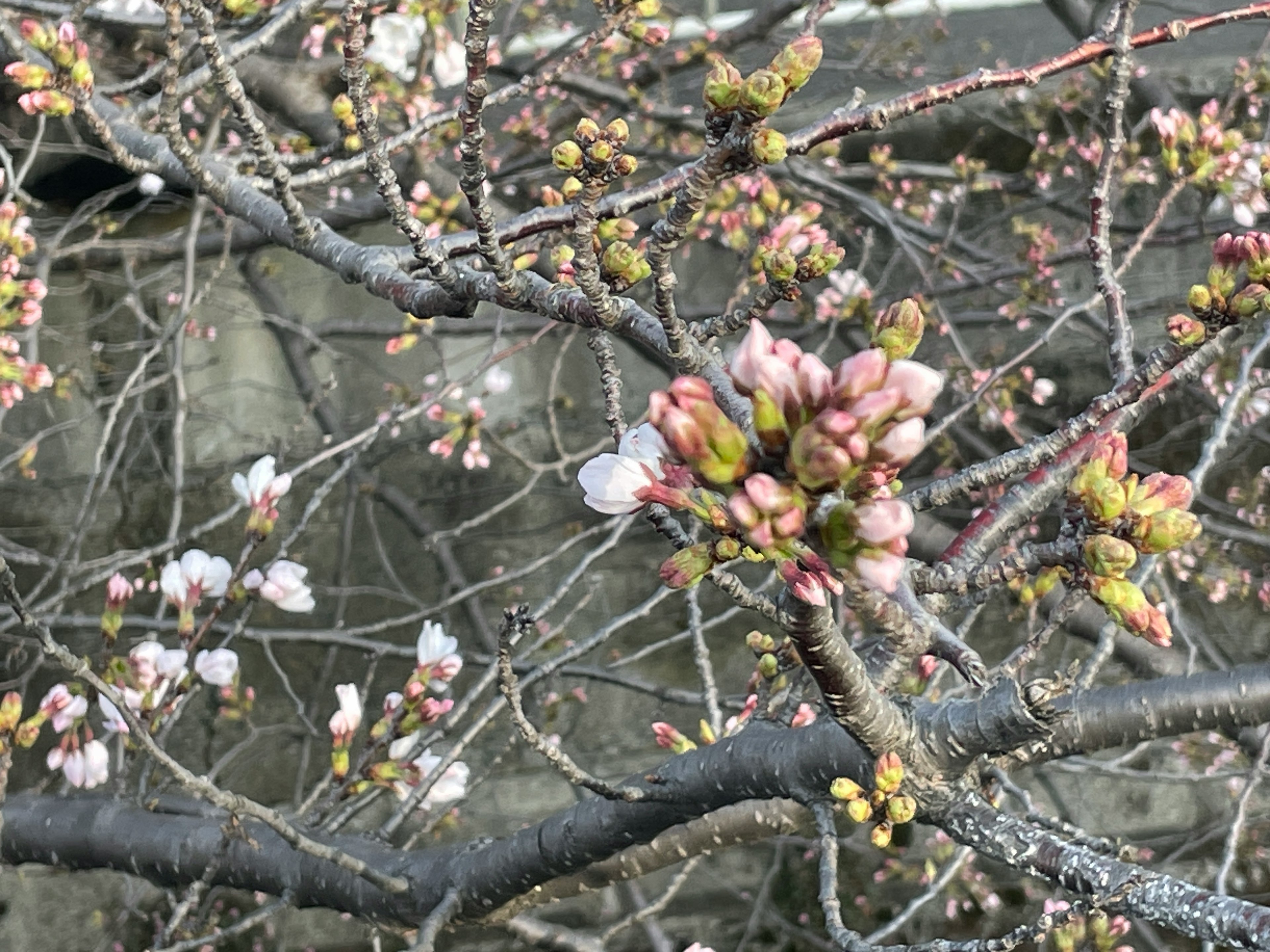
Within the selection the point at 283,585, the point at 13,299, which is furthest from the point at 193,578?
the point at 13,299

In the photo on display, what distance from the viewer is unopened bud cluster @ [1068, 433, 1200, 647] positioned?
23.5 inches

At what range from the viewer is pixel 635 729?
11.0ft

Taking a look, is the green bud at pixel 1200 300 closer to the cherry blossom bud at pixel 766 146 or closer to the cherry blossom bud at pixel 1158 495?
the cherry blossom bud at pixel 1158 495

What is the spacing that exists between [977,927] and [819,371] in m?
3.21

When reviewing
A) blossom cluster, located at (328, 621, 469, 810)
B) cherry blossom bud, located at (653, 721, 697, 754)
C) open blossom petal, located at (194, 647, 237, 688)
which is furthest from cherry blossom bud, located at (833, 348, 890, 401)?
open blossom petal, located at (194, 647, 237, 688)

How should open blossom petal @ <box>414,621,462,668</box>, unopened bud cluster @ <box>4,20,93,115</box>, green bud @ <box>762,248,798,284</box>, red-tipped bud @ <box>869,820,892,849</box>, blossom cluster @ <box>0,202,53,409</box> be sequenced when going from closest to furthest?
1. green bud @ <box>762,248,798,284</box>
2. red-tipped bud @ <box>869,820,892,849</box>
3. unopened bud cluster @ <box>4,20,93,115</box>
4. open blossom petal @ <box>414,621,462,668</box>
5. blossom cluster @ <box>0,202,53,409</box>

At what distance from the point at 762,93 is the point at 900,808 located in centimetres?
57

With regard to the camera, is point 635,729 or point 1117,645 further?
point 635,729

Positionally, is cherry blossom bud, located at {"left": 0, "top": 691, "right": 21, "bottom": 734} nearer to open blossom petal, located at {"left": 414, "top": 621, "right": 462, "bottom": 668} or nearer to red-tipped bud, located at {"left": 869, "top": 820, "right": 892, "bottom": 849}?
open blossom petal, located at {"left": 414, "top": 621, "right": 462, "bottom": 668}

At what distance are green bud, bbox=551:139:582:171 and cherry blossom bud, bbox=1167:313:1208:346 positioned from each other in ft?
1.67

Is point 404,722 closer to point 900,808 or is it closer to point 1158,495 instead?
point 900,808

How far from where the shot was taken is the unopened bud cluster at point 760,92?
0.53 metres

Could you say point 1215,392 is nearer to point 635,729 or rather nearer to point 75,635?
point 635,729

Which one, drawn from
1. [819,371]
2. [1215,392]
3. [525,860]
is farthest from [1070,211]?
[819,371]
